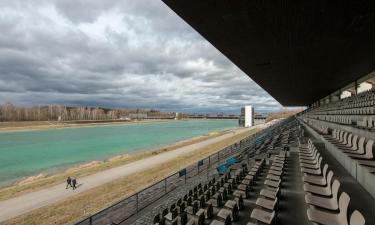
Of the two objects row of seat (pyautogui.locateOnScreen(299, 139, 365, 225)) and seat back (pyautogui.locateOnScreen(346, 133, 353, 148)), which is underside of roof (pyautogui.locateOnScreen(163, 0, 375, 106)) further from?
row of seat (pyautogui.locateOnScreen(299, 139, 365, 225))

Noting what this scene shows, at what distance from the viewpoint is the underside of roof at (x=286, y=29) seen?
6.47 m

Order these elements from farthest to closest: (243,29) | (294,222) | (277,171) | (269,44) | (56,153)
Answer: (56,153)
(269,44)
(243,29)
(277,171)
(294,222)

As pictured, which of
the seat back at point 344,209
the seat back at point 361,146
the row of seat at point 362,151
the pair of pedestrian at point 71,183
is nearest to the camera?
Answer: the seat back at point 344,209

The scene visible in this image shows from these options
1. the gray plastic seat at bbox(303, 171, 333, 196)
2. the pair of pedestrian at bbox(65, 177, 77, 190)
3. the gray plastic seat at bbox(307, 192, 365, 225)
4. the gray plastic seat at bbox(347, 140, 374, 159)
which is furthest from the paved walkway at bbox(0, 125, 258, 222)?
the gray plastic seat at bbox(347, 140, 374, 159)

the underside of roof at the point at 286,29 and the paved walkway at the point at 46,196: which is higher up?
the underside of roof at the point at 286,29

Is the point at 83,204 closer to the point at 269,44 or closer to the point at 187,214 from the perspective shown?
the point at 187,214

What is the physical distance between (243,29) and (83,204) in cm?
1198

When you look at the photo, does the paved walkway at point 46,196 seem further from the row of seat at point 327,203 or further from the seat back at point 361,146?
the seat back at point 361,146

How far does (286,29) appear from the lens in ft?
28.2

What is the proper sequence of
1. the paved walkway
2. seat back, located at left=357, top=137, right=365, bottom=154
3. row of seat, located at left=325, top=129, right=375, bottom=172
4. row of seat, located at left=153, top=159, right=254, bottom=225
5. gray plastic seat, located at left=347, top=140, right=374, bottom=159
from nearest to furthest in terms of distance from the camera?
row of seat, located at left=325, top=129, right=375, bottom=172
gray plastic seat, located at left=347, top=140, right=374, bottom=159
row of seat, located at left=153, top=159, right=254, bottom=225
seat back, located at left=357, top=137, right=365, bottom=154
the paved walkway

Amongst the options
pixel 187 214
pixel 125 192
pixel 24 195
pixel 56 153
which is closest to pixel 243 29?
pixel 187 214

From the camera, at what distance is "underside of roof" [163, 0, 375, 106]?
647cm

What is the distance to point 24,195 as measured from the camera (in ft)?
54.3

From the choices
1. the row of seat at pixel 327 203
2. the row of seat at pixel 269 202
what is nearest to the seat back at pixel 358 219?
the row of seat at pixel 327 203
